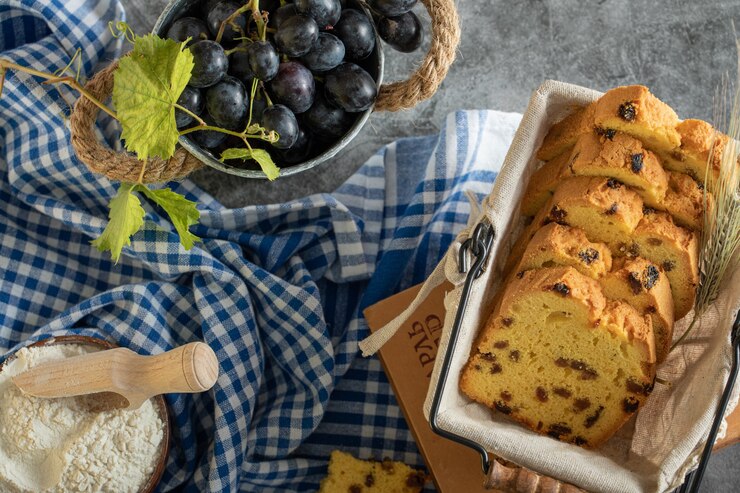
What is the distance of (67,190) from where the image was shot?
Result: 210 centimetres

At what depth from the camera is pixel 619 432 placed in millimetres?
1705

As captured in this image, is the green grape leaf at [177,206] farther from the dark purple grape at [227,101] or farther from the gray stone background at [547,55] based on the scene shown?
the gray stone background at [547,55]

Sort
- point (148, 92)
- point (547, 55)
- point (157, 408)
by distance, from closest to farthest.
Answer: point (148, 92) → point (157, 408) → point (547, 55)

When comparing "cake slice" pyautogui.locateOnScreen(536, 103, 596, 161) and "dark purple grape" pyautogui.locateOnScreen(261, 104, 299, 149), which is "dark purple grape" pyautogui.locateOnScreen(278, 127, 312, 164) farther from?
"cake slice" pyautogui.locateOnScreen(536, 103, 596, 161)

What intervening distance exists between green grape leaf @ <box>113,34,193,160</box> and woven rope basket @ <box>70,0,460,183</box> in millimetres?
173

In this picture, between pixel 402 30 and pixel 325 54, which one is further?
pixel 402 30

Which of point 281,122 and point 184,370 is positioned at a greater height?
point 281,122

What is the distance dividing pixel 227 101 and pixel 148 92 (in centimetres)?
16

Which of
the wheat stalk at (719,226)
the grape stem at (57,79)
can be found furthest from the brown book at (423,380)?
the grape stem at (57,79)

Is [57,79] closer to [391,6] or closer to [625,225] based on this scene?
[391,6]

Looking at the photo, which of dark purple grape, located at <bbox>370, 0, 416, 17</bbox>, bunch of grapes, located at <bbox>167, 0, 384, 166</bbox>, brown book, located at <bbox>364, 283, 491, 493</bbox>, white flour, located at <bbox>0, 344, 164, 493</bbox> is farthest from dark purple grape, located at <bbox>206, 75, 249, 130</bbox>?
white flour, located at <bbox>0, 344, 164, 493</bbox>

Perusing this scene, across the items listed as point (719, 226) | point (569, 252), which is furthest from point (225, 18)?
point (719, 226)

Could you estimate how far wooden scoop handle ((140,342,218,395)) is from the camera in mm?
1566

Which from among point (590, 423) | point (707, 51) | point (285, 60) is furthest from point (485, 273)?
point (707, 51)
